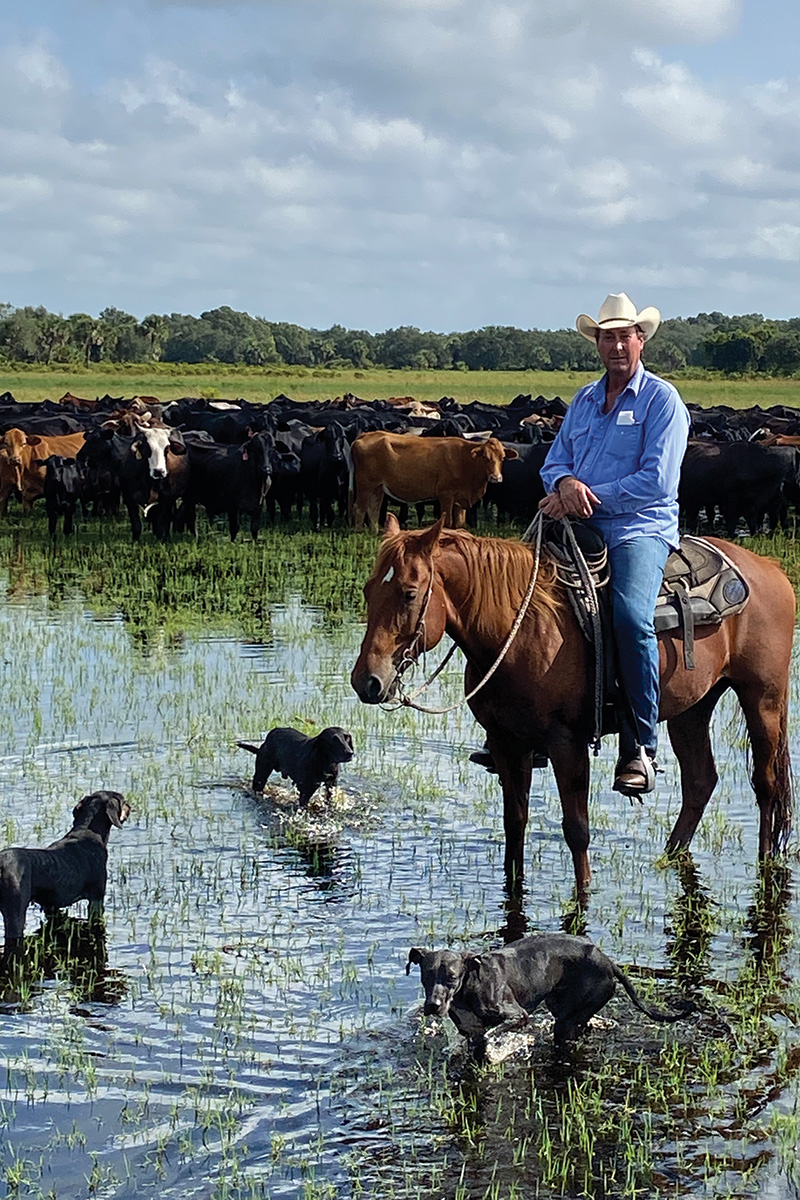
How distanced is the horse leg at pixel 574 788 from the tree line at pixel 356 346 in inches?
3696

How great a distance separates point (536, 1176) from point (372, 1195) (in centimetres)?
52

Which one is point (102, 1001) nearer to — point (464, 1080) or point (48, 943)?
point (48, 943)

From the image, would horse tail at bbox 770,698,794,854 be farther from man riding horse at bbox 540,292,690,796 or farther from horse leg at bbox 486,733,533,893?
horse leg at bbox 486,733,533,893

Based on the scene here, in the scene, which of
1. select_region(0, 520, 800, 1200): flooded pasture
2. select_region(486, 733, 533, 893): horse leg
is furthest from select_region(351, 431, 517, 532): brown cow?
select_region(486, 733, 533, 893): horse leg

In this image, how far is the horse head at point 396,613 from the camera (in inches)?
250

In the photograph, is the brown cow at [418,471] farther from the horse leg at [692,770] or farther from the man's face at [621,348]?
the man's face at [621,348]

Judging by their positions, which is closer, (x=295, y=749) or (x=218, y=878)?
(x=218, y=878)

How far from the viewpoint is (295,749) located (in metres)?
8.55

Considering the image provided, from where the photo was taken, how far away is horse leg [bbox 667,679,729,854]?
7910 mm

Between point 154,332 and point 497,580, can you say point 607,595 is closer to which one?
point 497,580

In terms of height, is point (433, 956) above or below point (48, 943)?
above

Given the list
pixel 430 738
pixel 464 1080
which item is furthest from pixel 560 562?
pixel 430 738

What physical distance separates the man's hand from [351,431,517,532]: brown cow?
16690mm

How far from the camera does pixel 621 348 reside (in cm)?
677
